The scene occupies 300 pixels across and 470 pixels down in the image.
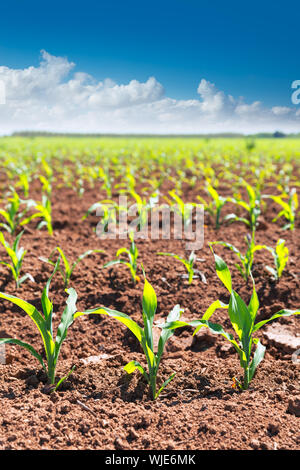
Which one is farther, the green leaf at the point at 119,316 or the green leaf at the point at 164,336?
the green leaf at the point at 164,336

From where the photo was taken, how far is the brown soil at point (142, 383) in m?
1.40

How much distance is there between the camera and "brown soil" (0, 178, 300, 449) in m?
1.40

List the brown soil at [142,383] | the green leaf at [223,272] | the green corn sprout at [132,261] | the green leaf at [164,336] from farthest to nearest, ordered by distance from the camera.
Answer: the green corn sprout at [132,261] < the green leaf at [223,272] < the green leaf at [164,336] < the brown soil at [142,383]

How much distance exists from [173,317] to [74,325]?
2.41 feet

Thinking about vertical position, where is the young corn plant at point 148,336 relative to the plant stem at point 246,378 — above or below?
above

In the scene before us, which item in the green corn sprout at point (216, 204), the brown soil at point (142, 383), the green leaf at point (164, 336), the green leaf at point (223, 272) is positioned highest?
the green corn sprout at point (216, 204)

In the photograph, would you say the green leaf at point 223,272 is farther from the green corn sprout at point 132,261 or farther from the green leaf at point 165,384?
Result: the green corn sprout at point 132,261

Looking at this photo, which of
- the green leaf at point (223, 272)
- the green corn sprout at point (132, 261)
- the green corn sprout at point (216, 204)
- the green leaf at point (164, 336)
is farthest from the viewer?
the green corn sprout at point (216, 204)

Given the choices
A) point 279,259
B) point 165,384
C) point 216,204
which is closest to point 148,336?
point 165,384

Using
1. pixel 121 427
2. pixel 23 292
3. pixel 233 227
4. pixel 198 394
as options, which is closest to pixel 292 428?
pixel 198 394

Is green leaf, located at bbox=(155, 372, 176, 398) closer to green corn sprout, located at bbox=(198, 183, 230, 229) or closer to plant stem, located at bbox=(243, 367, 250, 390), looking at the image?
plant stem, located at bbox=(243, 367, 250, 390)

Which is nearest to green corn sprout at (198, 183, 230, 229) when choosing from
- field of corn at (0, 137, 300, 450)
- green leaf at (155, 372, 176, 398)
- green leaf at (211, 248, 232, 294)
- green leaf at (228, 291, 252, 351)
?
field of corn at (0, 137, 300, 450)

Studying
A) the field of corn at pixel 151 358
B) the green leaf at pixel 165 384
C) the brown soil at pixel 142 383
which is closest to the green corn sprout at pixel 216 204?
the field of corn at pixel 151 358

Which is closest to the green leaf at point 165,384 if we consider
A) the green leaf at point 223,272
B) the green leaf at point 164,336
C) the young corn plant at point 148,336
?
the young corn plant at point 148,336
